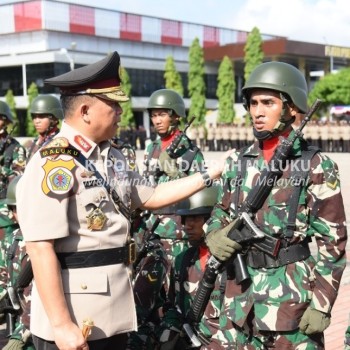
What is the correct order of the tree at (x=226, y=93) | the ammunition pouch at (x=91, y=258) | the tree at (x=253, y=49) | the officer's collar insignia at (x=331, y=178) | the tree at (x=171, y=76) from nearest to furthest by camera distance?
the ammunition pouch at (x=91, y=258) → the officer's collar insignia at (x=331, y=178) → the tree at (x=253, y=49) → the tree at (x=226, y=93) → the tree at (x=171, y=76)

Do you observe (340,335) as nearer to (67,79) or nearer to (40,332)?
(40,332)

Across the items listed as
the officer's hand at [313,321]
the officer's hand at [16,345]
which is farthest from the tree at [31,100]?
the officer's hand at [313,321]

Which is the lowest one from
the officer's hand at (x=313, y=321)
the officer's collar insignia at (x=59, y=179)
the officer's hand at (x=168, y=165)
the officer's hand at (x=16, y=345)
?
the officer's hand at (x=16, y=345)

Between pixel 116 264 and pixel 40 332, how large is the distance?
468 millimetres

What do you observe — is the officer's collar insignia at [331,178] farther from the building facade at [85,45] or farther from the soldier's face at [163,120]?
the building facade at [85,45]

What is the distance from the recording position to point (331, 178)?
3248 millimetres

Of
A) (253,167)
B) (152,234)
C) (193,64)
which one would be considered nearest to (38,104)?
(152,234)

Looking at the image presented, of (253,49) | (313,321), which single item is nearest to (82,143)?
(313,321)

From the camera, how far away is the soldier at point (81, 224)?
2.65 metres

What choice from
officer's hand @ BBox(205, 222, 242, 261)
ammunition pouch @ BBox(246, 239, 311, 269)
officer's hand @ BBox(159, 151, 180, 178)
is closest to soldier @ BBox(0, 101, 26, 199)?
officer's hand @ BBox(159, 151, 180, 178)

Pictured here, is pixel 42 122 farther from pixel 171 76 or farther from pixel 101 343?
pixel 171 76

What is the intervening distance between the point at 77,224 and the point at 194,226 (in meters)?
2.02

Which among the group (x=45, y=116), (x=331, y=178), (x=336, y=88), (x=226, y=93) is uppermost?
(x=336, y=88)

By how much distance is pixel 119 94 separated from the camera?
2.92m
